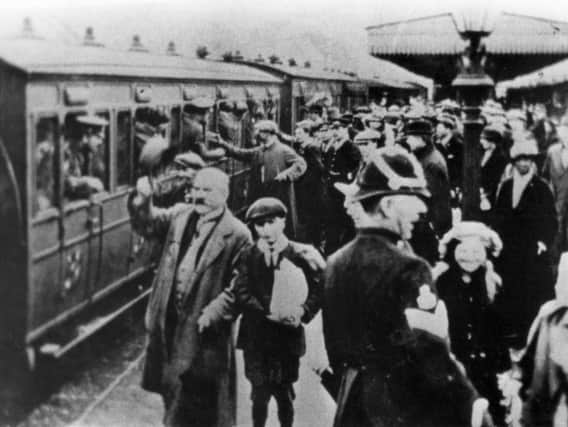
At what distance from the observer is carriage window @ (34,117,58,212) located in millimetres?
2945

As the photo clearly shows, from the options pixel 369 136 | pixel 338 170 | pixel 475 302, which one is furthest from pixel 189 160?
pixel 475 302

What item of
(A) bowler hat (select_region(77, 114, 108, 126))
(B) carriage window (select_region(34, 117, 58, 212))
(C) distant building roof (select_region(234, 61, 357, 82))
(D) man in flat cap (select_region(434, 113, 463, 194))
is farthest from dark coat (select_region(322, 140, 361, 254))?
(B) carriage window (select_region(34, 117, 58, 212))

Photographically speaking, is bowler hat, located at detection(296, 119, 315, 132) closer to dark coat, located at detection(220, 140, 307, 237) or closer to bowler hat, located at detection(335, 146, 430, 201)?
dark coat, located at detection(220, 140, 307, 237)

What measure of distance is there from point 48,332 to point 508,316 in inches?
95.9

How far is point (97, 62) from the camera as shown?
331 centimetres

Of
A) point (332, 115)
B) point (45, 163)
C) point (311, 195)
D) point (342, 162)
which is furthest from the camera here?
point (332, 115)

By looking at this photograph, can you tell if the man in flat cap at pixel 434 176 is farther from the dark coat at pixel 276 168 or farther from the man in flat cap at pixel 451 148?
the man in flat cap at pixel 451 148

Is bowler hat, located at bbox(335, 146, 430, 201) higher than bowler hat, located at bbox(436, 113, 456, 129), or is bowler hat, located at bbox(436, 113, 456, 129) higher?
bowler hat, located at bbox(436, 113, 456, 129)

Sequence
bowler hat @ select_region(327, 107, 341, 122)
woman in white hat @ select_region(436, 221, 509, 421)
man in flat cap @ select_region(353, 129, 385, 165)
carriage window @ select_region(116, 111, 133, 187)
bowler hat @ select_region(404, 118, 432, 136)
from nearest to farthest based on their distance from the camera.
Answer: carriage window @ select_region(116, 111, 133, 187) < woman in white hat @ select_region(436, 221, 509, 421) < bowler hat @ select_region(404, 118, 432, 136) < man in flat cap @ select_region(353, 129, 385, 165) < bowler hat @ select_region(327, 107, 341, 122)

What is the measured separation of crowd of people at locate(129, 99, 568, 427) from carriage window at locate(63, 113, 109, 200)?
0.27 metres

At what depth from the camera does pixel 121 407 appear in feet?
11.5

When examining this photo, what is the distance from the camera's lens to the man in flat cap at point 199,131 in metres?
3.96

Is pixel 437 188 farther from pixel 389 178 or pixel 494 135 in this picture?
pixel 389 178

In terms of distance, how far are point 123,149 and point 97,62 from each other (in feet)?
1.33
